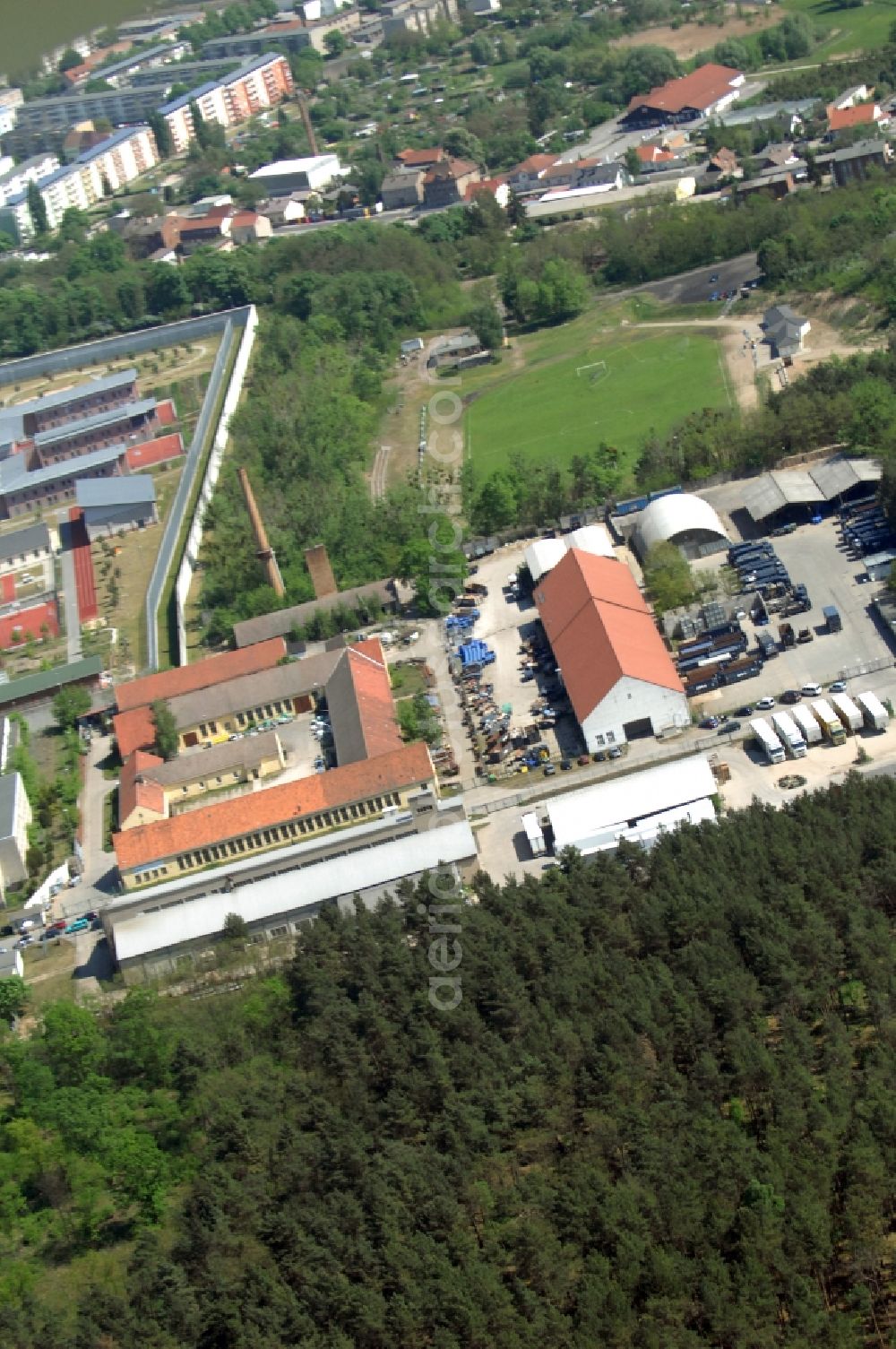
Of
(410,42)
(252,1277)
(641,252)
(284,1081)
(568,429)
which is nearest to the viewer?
(252,1277)

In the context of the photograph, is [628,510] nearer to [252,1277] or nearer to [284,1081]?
[284,1081]

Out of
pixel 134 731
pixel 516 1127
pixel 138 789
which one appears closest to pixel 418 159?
pixel 134 731

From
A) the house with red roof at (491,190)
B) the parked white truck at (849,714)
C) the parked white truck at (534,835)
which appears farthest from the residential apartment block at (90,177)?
the parked white truck at (849,714)

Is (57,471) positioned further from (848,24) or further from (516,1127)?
(848,24)

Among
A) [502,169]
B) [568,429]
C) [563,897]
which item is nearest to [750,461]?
[568,429]

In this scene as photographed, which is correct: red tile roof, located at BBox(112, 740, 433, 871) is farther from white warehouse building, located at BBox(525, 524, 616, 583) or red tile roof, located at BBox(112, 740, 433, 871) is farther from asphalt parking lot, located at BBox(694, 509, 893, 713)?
white warehouse building, located at BBox(525, 524, 616, 583)

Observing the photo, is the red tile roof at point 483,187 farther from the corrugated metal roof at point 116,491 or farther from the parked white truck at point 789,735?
the parked white truck at point 789,735

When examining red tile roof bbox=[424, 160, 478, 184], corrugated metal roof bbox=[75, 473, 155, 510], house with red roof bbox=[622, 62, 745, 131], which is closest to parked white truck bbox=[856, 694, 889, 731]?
corrugated metal roof bbox=[75, 473, 155, 510]
